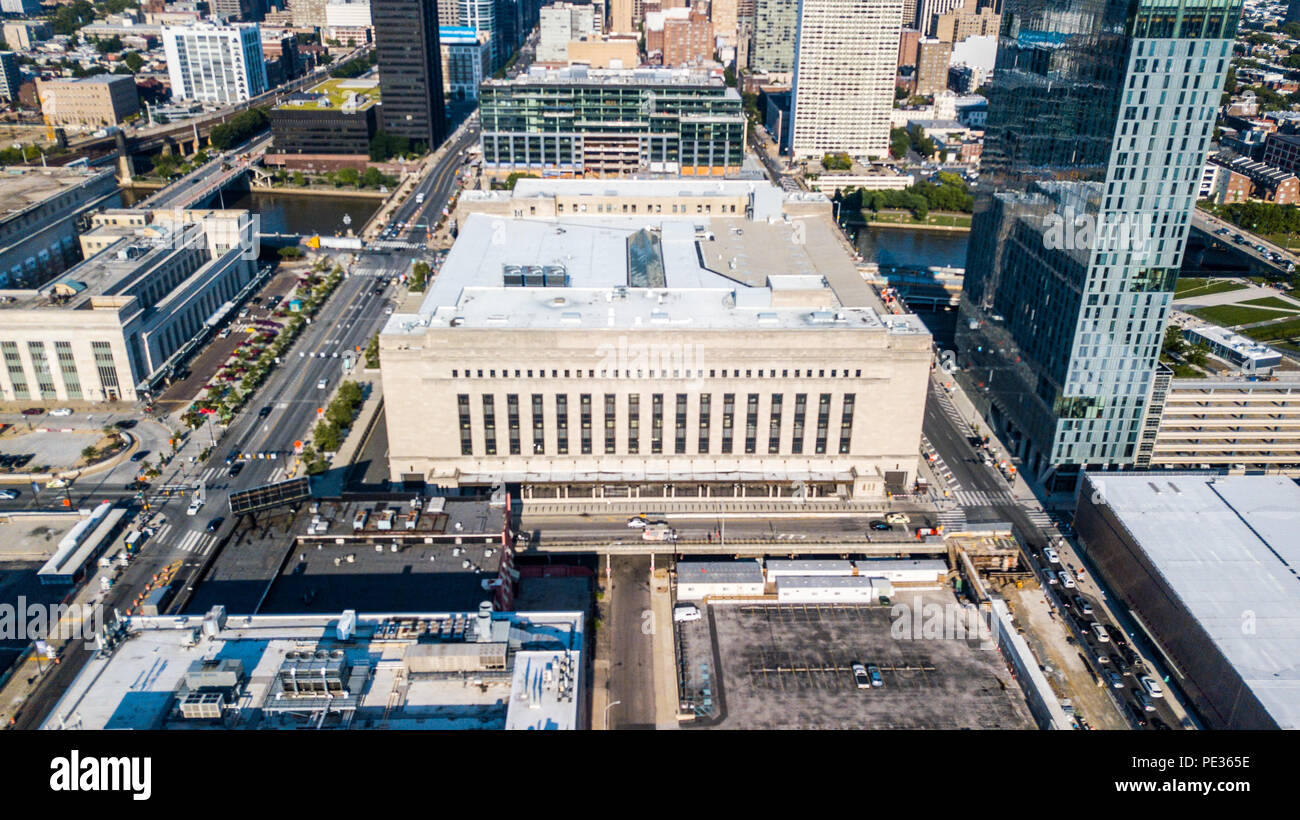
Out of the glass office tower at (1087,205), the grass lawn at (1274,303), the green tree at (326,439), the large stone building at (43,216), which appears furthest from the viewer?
the grass lawn at (1274,303)

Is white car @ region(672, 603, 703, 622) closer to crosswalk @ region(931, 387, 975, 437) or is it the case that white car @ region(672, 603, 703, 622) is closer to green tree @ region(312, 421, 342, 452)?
green tree @ region(312, 421, 342, 452)

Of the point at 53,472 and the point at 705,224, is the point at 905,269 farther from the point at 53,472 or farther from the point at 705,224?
the point at 53,472

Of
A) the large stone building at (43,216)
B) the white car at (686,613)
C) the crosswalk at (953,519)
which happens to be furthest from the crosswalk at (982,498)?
the large stone building at (43,216)

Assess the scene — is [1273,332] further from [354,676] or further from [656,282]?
[354,676]

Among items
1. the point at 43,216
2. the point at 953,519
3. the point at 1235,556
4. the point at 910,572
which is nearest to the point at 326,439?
the point at 910,572

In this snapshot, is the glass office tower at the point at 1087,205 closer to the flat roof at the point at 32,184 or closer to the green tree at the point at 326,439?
the green tree at the point at 326,439

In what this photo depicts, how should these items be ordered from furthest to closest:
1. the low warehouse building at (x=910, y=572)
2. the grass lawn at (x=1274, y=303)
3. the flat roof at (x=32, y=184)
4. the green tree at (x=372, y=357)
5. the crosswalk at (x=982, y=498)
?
the flat roof at (x=32, y=184)
the grass lawn at (x=1274, y=303)
the green tree at (x=372, y=357)
the crosswalk at (x=982, y=498)
the low warehouse building at (x=910, y=572)

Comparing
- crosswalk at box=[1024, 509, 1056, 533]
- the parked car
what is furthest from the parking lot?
crosswalk at box=[1024, 509, 1056, 533]
